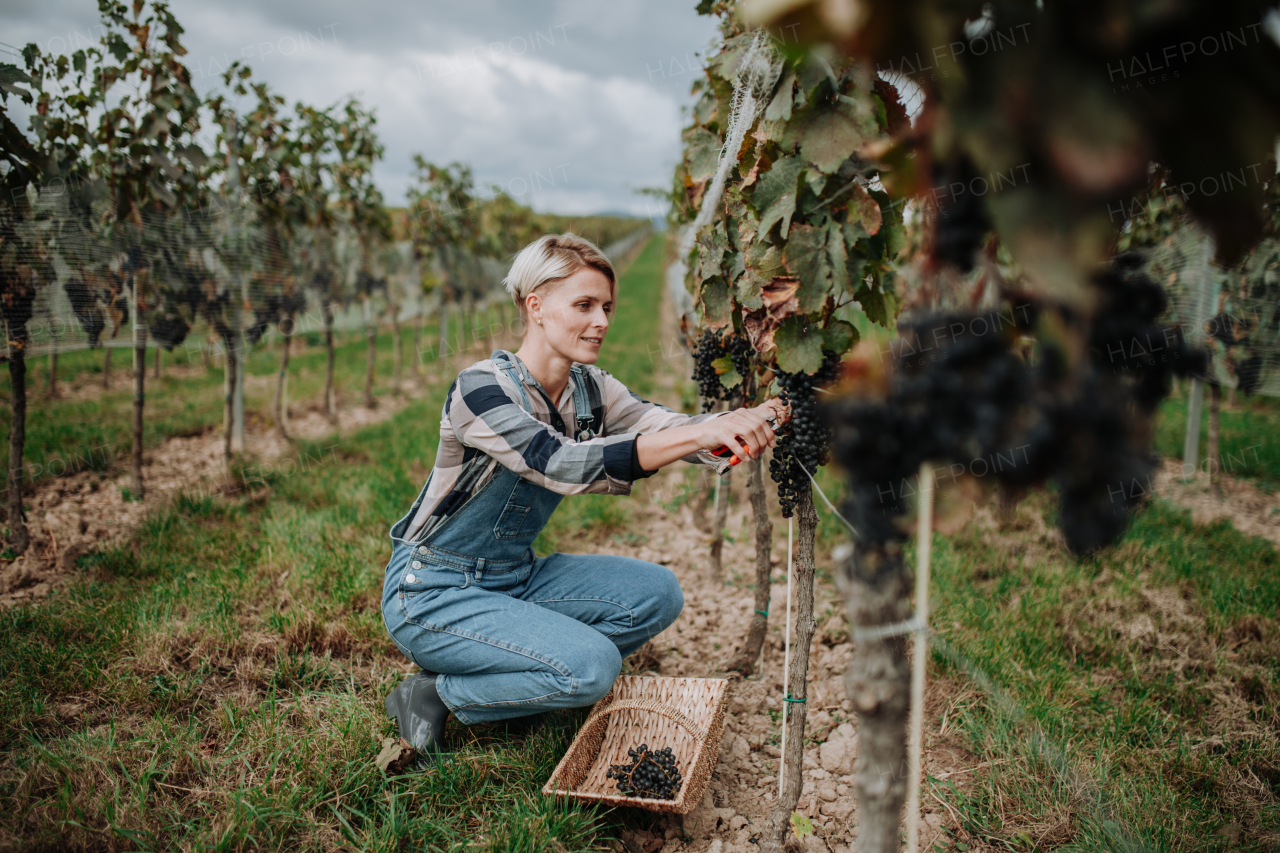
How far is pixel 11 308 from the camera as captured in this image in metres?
3.24

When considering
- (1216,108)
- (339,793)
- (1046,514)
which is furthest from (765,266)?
(1046,514)

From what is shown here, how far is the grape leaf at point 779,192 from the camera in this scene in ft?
5.33

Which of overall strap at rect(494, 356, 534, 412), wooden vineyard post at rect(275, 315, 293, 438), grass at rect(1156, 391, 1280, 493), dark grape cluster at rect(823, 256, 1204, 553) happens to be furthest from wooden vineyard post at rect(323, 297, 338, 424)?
grass at rect(1156, 391, 1280, 493)

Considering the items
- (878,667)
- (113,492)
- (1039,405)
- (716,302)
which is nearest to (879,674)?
(878,667)

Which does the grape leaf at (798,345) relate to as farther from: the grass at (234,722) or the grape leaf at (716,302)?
the grass at (234,722)

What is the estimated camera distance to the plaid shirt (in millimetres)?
1781

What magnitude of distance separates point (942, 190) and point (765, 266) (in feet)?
3.02

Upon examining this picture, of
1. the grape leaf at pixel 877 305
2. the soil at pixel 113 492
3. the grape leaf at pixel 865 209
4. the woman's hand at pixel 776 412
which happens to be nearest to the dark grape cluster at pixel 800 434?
the woman's hand at pixel 776 412

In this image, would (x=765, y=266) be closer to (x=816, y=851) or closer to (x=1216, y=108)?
(x=1216, y=108)

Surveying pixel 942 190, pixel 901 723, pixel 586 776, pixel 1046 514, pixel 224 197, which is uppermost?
pixel 224 197

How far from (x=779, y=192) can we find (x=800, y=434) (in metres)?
0.62

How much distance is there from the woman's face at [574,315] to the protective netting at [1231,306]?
4.43 metres

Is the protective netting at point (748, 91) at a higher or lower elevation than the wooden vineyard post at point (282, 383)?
higher

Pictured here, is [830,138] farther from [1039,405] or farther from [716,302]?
[1039,405]
